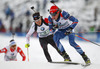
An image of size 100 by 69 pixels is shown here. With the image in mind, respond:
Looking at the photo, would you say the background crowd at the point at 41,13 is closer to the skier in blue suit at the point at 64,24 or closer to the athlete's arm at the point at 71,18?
the skier in blue suit at the point at 64,24

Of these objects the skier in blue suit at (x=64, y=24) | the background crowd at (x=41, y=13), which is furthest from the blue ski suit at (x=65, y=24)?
the background crowd at (x=41, y=13)

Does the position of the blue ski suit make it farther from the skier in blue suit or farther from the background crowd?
the background crowd

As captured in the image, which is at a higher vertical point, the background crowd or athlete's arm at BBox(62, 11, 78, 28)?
the background crowd

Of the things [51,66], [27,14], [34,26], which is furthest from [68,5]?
[51,66]

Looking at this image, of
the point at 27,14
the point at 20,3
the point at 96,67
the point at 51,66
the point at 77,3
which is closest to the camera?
the point at 96,67

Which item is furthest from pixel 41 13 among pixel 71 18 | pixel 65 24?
pixel 71 18

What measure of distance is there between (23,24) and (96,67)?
17.4 m

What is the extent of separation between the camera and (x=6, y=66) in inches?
157

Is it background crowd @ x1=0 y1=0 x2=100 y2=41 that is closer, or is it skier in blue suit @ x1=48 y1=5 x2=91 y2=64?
skier in blue suit @ x1=48 y1=5 x2=91 y2=64

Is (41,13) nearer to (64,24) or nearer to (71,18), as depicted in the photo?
(64,24)

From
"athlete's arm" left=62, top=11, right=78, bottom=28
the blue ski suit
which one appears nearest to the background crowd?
the blue ski suit

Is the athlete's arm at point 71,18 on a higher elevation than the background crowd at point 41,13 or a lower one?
lower

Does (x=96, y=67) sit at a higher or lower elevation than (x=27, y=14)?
lower

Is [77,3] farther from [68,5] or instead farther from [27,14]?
[27,14]
